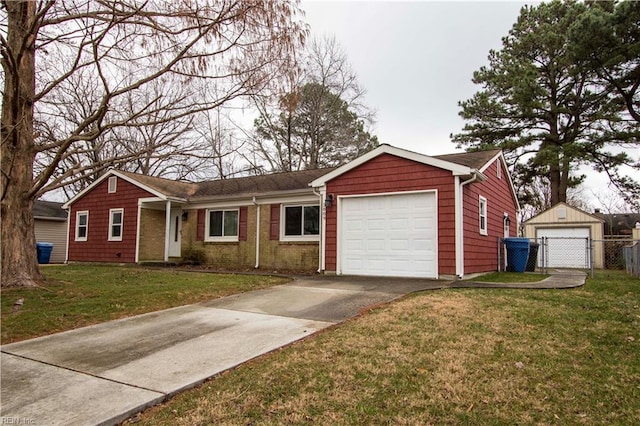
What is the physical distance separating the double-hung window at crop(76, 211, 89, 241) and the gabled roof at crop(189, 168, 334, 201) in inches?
216

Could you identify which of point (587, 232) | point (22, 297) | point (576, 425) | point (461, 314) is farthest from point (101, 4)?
point (587, 232)

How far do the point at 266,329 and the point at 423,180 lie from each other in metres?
6.42

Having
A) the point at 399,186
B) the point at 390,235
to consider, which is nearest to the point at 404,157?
the point at 399,186

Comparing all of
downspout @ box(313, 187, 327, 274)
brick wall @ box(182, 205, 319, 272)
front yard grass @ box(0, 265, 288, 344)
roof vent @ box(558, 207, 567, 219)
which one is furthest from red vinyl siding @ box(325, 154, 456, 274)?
roof vent @ box(558, 207, 567, 219)

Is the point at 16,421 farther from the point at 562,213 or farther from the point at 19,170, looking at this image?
the point at 562,213

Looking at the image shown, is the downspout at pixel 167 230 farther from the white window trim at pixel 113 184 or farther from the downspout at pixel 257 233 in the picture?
the downspout at pixel 257 233

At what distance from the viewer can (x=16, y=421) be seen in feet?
9.60

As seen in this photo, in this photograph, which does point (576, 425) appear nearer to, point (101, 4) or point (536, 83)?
point (101, 4)

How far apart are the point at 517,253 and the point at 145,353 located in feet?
39.9

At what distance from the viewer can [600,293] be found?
24.8ft

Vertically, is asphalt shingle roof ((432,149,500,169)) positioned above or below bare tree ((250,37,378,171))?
below

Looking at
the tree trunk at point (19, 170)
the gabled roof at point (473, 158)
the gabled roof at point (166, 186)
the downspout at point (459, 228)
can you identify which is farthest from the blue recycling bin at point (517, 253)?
the tree trunk at point (19, 170)

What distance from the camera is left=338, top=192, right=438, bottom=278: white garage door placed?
10.1 metres

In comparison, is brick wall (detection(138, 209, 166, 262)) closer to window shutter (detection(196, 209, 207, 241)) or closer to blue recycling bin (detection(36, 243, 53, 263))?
window shutter (detection(196, 209, 207, 241))
